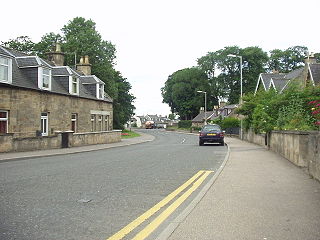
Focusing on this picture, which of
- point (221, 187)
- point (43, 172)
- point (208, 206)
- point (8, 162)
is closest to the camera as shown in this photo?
point (208, 206)

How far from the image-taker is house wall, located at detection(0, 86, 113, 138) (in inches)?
851

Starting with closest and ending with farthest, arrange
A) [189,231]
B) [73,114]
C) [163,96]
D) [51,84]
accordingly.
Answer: [189,231]
[51,84]
[73,114]
[163,96]

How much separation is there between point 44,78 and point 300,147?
786 inches

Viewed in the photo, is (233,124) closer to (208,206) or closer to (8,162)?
(8,162)

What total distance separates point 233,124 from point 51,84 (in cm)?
3144

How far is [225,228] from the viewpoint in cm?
490

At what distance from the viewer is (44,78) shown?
2570 cm

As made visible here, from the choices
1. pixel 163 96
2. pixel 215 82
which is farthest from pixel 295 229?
pixel 163 96

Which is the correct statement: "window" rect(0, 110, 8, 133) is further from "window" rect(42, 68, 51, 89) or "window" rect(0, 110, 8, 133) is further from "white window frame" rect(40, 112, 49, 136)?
"window" rect(42, 68, 51, 89)

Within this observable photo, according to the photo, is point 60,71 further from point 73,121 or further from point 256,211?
point 256,211

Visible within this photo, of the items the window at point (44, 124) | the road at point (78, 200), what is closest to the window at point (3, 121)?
the window at point (44, 124)

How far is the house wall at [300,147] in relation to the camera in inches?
359

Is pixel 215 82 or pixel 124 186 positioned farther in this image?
pixel 215 82

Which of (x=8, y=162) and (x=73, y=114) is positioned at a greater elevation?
(x=73, y=114)
